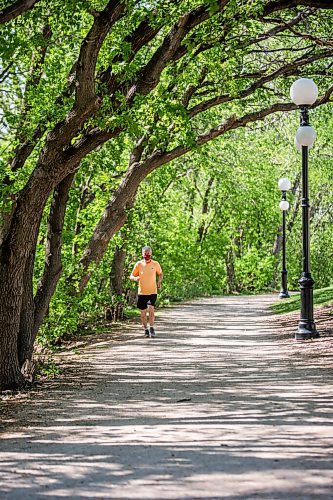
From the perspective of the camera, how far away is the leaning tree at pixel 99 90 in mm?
11031

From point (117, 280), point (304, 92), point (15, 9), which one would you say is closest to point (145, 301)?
point (117, 280)

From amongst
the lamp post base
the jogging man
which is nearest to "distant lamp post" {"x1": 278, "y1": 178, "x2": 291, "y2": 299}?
the jogging man

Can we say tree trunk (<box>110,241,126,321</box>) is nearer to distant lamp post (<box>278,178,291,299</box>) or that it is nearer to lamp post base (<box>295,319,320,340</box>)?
lamp post base (<box>295,319,320,340</box>)

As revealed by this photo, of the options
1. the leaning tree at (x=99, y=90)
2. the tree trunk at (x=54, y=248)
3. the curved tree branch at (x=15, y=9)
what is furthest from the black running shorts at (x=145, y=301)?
the curved tree branch at (x=15, y=9)

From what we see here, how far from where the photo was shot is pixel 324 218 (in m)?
47.6

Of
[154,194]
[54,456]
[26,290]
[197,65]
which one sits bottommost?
[54,456]

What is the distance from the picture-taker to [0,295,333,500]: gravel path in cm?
567

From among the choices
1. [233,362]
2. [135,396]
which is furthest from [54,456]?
[233,362]

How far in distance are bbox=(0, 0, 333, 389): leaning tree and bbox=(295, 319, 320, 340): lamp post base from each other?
13.1ft

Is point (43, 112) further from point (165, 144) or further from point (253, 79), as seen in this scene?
point (253, 79)

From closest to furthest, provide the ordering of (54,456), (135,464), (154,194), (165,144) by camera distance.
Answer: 1. (135,464)
2. (54,456)
3. (165,144)
4. (154,194)

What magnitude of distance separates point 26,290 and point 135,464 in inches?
247

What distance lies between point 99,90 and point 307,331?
20.8 feet

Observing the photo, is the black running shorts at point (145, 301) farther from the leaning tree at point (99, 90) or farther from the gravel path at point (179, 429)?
the gravel path at point (179, 429)
